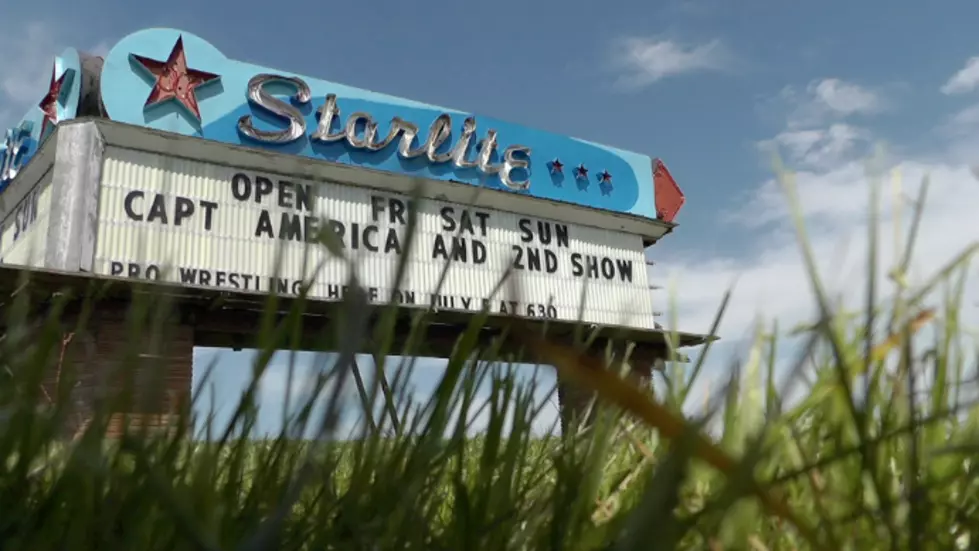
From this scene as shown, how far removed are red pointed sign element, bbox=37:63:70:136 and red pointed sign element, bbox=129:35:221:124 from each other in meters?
1.26

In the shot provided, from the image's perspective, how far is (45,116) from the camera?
11008 mm

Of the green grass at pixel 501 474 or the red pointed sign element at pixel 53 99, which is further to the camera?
the red pointed sign element at pixel 53 99

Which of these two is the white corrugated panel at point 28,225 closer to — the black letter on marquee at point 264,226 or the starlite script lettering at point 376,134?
the black letter on marquee at point 264,226

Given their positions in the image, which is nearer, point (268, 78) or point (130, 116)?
point (130, 116)

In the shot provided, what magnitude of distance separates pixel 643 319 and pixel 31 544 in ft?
45.0

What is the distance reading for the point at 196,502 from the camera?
64cm

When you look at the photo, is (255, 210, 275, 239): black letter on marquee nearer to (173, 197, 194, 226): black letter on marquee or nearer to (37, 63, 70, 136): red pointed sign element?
(173, 197, 194, 226): black letter on marquee

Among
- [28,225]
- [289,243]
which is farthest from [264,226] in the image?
[28,225]

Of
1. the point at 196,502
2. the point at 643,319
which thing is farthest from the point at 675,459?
the point at 643,319

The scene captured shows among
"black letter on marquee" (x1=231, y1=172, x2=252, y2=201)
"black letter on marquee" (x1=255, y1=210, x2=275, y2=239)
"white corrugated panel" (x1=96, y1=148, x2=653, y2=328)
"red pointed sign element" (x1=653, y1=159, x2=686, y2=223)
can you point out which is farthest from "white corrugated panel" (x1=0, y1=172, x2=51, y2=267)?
"red pointed sign element" (x1=653, y1=159, x2=686, y2=223)

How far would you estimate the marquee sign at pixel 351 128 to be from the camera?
33.4ft

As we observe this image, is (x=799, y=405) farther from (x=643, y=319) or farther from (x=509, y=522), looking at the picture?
(x=643, y=319)

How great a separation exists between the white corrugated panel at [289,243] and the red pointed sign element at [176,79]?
0.76 metres

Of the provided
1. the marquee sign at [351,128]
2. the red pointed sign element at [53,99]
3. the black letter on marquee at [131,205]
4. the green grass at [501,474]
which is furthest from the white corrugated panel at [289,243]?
the green grass at [501,474]
